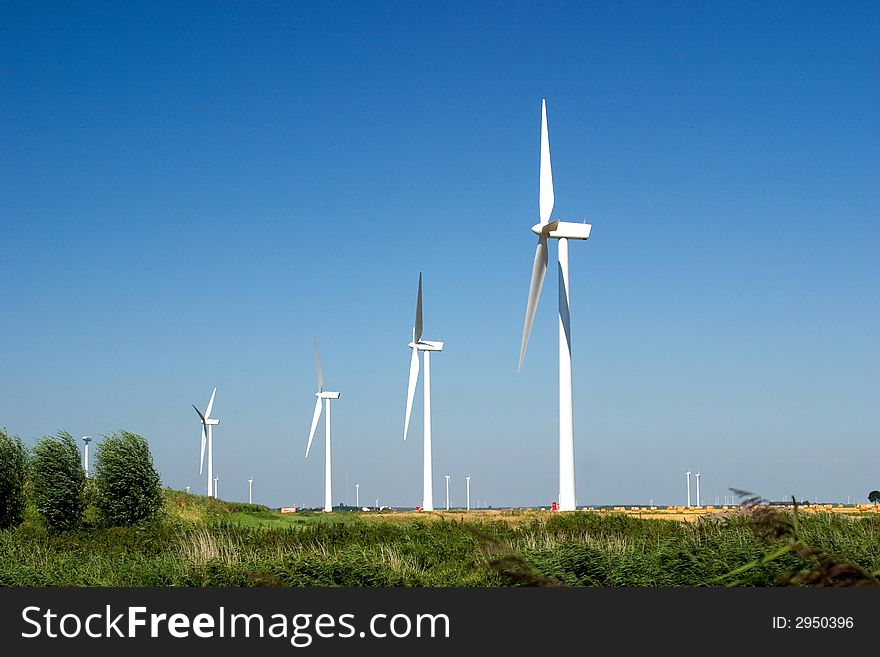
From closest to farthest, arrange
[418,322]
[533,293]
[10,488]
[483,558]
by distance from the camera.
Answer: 1. [483,558]
2. [533,293]
3. [10,488]
4. [418,322]

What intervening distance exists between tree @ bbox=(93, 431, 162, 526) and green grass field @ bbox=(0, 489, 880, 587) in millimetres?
17046

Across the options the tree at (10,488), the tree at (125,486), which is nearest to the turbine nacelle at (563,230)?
the tree at (125,486)

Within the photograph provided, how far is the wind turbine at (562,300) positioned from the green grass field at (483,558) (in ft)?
37.6

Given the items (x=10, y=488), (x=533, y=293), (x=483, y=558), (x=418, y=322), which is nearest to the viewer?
(x=483, y=558)

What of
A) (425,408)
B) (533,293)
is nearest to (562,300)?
(533,293)

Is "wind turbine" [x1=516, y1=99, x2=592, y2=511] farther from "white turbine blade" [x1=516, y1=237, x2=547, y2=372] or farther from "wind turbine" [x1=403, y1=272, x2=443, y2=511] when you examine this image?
"wind turbine" [x1=403, y1=272, x2=443, y2=511]

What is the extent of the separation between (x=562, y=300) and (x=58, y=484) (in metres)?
33.9

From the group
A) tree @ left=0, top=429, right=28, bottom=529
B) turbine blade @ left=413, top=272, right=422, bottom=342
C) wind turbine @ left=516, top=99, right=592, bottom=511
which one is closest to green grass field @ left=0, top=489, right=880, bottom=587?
wind turbine @ left=516, top=99, right=592, bottom=511

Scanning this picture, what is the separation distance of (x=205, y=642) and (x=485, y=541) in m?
4.85

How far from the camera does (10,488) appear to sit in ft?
212

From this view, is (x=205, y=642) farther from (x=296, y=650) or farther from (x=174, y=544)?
(x=174, y=544)

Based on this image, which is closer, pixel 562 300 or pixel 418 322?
pixel 562 300

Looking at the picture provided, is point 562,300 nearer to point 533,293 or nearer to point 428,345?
point 533,293

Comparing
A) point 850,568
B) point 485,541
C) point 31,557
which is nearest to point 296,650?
point 485,541
